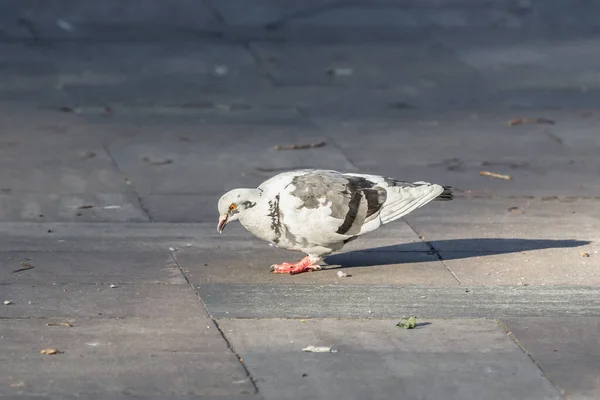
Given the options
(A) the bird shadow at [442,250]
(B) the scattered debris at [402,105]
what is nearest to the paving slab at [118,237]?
(A) the bird shadow at [442,250]

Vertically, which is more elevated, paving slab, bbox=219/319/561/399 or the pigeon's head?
the pigeon's head

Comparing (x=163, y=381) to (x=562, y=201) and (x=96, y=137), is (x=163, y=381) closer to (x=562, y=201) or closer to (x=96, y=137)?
(x=562, y=201)

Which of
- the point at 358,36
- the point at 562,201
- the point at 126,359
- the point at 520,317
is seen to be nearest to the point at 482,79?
the point at 358,36

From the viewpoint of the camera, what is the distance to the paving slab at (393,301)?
7.63 m

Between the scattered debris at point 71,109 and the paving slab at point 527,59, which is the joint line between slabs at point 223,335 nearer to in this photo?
the scattered debris at point 71,109

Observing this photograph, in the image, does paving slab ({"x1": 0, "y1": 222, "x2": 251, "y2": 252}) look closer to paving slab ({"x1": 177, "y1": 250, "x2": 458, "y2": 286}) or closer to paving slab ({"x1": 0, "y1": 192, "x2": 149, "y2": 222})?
paving slab ({"x1": 0, "y1": 192, "x2": 149, "y2": 222})

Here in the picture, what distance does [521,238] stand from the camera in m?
9.62

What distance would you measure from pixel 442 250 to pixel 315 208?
1.51 meters

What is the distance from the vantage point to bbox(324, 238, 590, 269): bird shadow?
9.03 metres

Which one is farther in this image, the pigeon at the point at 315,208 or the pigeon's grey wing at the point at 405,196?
the pigeon's grey wing at the point at 405,196

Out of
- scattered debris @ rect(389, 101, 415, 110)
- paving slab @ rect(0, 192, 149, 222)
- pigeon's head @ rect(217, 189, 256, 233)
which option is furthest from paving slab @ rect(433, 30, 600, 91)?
pigeon's head @ rect(217, 189, 256, 233)

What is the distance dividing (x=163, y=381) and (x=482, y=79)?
10789 millimetres

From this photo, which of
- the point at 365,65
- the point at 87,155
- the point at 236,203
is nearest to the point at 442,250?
the point at 236,203

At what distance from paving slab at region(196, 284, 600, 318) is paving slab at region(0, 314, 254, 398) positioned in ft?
1.76
